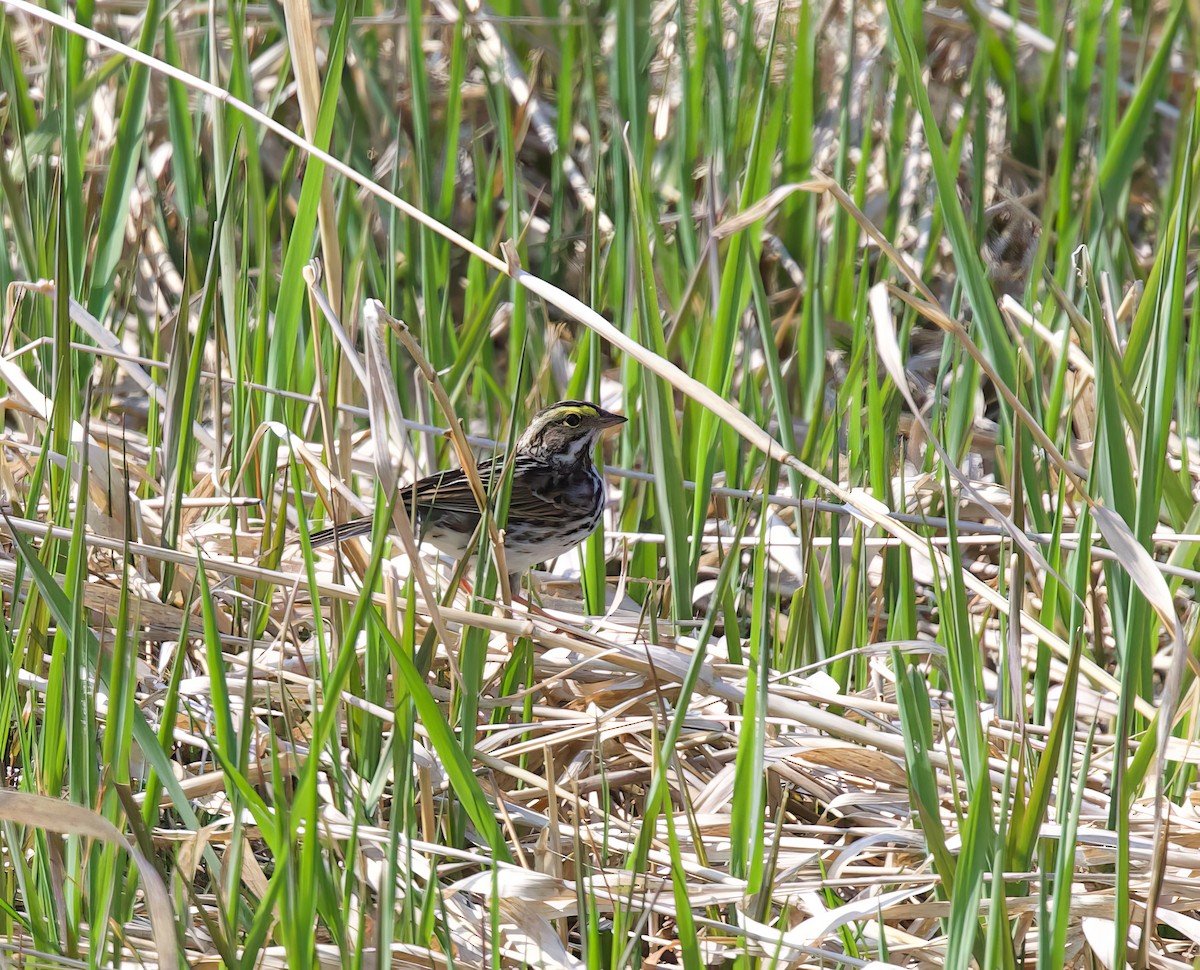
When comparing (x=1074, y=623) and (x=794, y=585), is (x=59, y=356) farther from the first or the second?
(x=794, y=585)

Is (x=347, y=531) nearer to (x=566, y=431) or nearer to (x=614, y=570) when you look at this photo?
(x=566, y=431)

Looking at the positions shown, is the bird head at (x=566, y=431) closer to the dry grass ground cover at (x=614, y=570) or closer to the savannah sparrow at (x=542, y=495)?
the savannah sparrow at (x=542, y=495)

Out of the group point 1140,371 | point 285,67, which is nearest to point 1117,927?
point 1140,371

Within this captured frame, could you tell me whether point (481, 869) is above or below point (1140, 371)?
below

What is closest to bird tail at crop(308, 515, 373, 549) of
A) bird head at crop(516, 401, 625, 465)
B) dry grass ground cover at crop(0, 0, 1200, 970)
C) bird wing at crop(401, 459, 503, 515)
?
dry grass ground cover at crop(0, 0, 1200, 970)

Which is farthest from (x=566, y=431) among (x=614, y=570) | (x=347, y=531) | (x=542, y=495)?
(x=347, y=531)

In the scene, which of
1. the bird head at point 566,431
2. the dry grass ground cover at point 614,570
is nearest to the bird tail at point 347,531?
the dry grass ground cover at point 614,570

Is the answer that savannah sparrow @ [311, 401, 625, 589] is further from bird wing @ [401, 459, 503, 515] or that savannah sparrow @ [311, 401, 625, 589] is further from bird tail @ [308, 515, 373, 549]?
bird tail @ [308, 515, 373, 549]
